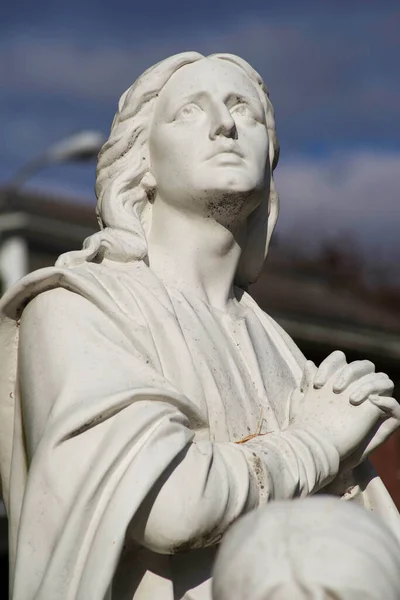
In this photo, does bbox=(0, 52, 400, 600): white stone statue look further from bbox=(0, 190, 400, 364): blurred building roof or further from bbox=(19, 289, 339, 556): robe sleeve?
bbox=(0, 190, 400, 364): blurred building roof

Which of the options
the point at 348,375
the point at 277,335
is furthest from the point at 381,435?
the point at 277,335

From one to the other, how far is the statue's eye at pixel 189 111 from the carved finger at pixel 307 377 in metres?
1.09

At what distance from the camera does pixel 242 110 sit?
26.2 ft

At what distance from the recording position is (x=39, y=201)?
3186cm

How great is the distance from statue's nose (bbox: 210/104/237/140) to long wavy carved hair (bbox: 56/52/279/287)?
1.05 ft

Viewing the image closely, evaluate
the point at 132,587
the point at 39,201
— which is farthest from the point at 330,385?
the point at 39,201

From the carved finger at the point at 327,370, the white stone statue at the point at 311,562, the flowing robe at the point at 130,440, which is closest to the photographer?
the white stone statue at the point at 311,562

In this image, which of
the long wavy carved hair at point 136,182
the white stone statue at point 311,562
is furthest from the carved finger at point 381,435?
the white stone statue at point 311,562

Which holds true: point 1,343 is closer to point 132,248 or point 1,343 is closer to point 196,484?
point 132,248

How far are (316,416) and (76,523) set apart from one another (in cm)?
117

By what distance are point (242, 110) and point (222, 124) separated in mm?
246

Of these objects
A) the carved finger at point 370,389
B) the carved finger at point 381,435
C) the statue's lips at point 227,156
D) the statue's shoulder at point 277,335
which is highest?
the statue's lips at point 227,156

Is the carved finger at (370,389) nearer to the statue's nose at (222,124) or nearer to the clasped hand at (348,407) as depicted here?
the clasped hand at (348,407)

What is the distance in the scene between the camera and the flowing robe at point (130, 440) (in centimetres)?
675
